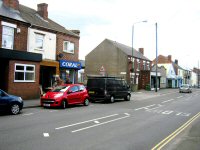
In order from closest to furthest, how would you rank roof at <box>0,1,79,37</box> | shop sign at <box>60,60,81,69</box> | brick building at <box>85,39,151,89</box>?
roof at <box>0,1,79,37</box> < shop sign at <box>60,60,81,69</box> < brick building at <box>85,39,151,89</box>

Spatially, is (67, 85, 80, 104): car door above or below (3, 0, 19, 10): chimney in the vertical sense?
below

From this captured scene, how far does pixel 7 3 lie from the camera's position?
2261cm

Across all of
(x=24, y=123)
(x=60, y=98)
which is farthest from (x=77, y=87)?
(x=24, y=123)

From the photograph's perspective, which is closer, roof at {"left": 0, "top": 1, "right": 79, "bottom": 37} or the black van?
roof at {"left": 0, "top": 1, "right": 79, "bottom": 37}

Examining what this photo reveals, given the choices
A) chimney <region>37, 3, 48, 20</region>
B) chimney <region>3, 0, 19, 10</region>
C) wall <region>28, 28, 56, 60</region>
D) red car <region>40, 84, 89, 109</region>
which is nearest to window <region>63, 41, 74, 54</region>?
wall <region>28, 28, 56, 60</region>

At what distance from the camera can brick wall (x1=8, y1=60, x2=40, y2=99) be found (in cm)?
2014

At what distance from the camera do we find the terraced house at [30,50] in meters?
20.3

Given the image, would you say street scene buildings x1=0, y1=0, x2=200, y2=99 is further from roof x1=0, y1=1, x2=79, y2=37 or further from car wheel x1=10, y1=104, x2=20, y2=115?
car wheel x1=10, y1=104, x2=20, y2=115

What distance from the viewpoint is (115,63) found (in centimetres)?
5034

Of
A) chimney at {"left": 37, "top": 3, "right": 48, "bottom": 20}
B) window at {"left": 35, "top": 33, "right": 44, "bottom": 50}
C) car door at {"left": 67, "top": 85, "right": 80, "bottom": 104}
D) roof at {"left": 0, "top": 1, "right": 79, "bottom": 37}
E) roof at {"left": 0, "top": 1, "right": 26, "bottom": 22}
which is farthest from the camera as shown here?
chimney at {"left": 37, "top": 3, "right": 48, "bottom": 20}

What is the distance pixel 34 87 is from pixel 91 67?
105ft

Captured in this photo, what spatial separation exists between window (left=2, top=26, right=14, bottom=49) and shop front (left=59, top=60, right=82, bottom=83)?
6170 millimetres

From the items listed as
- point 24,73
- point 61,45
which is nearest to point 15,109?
point 24,73

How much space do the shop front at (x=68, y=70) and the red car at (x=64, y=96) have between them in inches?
265
